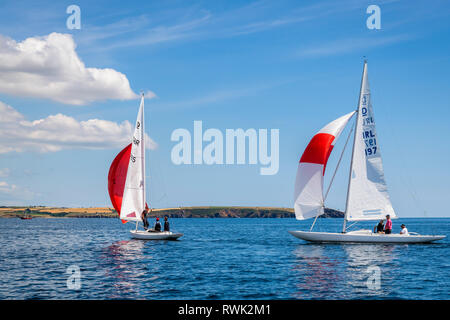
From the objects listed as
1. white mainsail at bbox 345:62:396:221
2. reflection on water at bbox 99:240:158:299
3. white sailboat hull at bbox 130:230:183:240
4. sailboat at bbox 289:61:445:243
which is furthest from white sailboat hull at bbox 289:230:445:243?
reflection on water at bbox 99:240:158:299

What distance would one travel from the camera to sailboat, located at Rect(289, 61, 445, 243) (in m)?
38.5

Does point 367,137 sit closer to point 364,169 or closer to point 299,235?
point 364,169

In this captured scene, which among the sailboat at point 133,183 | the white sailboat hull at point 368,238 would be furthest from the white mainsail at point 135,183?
the white sailboat hull at point 368,238

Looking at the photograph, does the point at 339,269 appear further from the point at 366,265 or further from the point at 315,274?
the point at 366,265

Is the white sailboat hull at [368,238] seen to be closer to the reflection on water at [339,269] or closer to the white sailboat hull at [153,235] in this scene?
the reflection on water at [339,269]

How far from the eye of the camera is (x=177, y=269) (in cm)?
2680

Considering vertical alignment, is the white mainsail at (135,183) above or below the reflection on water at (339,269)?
above

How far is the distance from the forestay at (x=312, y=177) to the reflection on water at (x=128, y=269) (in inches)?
545

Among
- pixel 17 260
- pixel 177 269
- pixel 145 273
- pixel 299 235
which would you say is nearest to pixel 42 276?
pixel 145 273

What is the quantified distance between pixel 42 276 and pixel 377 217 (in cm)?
2875

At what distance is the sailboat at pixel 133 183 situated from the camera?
1742 inches

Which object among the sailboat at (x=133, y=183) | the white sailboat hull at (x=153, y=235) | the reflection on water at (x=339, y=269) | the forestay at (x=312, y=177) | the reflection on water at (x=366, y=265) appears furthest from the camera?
the sailboat at (x=133, y=183)

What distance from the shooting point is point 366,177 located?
130 ft

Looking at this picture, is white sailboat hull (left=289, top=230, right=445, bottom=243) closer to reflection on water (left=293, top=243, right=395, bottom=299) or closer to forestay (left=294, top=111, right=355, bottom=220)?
reflection on water (left=293, top=243, right=395, bottom=299)
